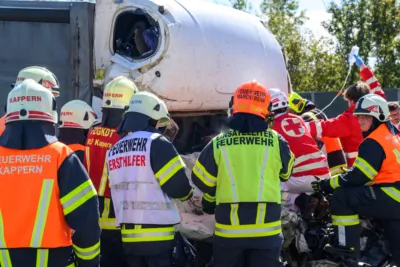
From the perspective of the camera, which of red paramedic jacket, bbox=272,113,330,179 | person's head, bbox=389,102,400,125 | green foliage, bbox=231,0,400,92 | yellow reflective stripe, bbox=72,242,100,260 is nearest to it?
yellow reflective stripe, bbox=72,242,100,260

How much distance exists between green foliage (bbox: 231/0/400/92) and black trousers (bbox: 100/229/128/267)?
55.5 feet

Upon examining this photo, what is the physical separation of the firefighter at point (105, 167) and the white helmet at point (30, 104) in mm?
1284

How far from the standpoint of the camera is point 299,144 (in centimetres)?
554

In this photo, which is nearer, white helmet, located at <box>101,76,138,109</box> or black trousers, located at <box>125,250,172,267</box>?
black trousers, located at <box>125,250,172,267</box>

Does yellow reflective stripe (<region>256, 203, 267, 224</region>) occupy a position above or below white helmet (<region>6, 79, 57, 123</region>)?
below

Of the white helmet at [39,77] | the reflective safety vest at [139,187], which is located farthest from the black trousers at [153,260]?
the white helmet at [39,77]

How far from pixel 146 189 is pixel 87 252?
2.92 ft

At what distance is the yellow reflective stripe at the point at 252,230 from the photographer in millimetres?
4223

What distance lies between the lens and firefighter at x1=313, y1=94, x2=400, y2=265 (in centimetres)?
523

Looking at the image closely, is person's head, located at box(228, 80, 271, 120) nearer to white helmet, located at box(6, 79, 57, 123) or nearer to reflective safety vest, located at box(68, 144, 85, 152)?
reflective safety vest, located at box(68, 144, 85, 152)

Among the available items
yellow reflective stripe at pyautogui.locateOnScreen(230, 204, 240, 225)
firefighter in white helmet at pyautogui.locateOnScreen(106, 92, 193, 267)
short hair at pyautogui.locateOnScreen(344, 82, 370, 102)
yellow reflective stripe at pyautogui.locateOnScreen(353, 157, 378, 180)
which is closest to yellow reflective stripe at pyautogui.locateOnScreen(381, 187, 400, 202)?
yellow reflective stripe at pyautogui.locateOnScreen(353, 157, 378, 180)

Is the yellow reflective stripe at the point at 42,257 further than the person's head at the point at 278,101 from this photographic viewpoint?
→ No

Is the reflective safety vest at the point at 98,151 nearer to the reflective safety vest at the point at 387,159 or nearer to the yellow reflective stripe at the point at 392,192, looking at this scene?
the reflective safety vest at the point at 387,159

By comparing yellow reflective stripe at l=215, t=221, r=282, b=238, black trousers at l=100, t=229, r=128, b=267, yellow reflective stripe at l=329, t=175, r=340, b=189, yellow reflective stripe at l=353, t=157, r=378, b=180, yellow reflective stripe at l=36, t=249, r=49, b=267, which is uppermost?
yellow reflective stripe at l=353, t=157, r=378, b=180
